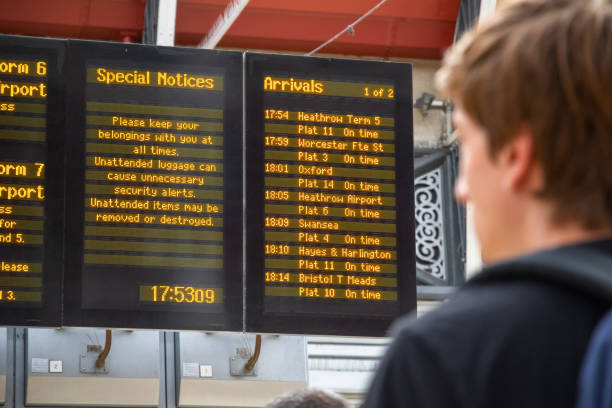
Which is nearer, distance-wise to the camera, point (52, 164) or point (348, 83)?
point (52, 164)

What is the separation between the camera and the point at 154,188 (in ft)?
18.6

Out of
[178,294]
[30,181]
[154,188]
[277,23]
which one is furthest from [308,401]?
[277,23]

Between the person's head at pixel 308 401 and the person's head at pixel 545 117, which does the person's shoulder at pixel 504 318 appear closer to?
the person's head at pixel 545 117

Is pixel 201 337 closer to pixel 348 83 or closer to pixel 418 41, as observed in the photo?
pixel 348 83

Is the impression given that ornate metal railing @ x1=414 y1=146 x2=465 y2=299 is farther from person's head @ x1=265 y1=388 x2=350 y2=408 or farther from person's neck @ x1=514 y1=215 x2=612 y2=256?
person's neck @ x1=514 y1=215 x2=612 y2=256

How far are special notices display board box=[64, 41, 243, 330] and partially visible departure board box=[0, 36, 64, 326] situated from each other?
0.08m

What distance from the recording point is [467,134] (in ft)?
3.83

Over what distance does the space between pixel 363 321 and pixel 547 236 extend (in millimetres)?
4637

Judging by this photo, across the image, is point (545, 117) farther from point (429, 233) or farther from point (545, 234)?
point (429, 233)

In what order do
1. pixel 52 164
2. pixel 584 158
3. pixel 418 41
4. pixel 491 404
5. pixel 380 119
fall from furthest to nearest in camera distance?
pixel 418 41, pixel 380 119, pixel 52 164, pixel 584 158, pixel 491 404

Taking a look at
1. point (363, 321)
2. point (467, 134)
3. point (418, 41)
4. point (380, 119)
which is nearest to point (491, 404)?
point (467, 134)

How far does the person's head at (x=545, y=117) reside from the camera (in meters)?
1.06

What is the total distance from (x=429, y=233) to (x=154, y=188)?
14.6 ft

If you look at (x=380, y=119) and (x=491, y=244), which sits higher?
(x=380, y=119)
